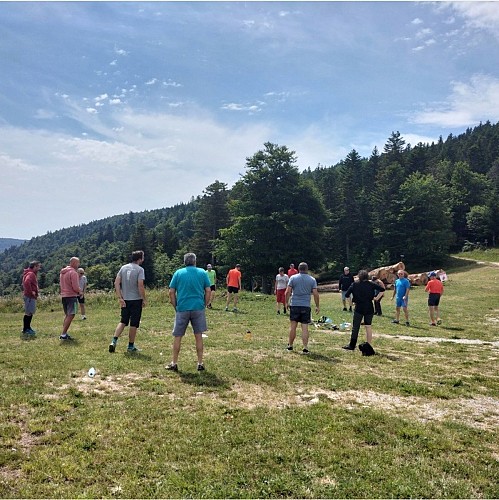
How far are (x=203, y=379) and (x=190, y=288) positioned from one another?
176 centimetres

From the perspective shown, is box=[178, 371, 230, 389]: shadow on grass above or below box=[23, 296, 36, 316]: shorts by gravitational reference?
below

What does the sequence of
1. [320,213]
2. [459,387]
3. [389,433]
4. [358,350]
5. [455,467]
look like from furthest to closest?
1. [320,213]
2. [358,350]
3. [459,387]
4. [389,433]
5. [455,467]

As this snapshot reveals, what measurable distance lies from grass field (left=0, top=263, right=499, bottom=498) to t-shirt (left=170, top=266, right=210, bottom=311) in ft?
4.20

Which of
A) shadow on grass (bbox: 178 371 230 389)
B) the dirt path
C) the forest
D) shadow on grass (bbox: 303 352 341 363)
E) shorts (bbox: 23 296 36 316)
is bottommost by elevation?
the dirt path

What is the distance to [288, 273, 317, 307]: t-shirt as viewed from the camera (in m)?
9.88

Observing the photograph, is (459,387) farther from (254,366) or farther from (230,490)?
(230,490)

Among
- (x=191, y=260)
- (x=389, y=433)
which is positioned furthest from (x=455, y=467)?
(x=191, y=260)

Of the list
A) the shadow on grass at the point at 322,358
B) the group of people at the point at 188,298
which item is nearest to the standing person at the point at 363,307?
the group of people at the point at 188,298

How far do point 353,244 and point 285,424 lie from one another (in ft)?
208

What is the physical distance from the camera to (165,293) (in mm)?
24016

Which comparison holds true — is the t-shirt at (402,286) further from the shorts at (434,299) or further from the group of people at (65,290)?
the group of people at (65,290)

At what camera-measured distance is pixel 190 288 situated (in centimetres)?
779

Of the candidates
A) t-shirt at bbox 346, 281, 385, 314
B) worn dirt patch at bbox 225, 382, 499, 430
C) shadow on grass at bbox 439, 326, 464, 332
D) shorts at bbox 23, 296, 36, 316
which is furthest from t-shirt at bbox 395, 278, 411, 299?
shorts at bbox 23, 296, 36, 316

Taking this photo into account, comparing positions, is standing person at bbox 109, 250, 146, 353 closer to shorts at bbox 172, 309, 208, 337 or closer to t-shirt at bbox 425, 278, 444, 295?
shorts at bbox 172, 309, 208, 337
